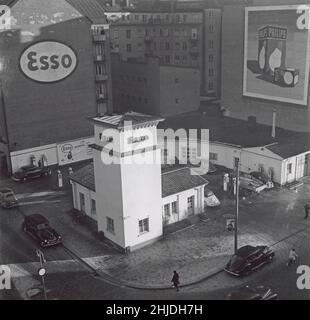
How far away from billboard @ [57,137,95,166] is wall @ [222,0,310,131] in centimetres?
2175

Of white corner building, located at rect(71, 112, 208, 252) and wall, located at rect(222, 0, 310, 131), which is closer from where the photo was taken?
white corner building, located at rect(71, 112, 208, 252)

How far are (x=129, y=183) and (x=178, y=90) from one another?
39462 millimetres

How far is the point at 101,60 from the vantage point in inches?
2255

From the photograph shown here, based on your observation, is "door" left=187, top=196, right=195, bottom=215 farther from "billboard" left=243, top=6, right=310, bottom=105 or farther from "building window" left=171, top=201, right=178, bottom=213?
"billboard" left=243, top=6, right=310, bottom=105

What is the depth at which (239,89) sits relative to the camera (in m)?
63.3

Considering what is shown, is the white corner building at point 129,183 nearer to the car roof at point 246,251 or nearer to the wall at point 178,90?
the car roof at point 246,251

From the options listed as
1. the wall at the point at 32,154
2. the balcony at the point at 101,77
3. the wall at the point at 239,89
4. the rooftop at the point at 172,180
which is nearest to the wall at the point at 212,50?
the wall at the point at 239,89

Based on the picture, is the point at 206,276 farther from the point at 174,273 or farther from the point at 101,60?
the point at 101,60

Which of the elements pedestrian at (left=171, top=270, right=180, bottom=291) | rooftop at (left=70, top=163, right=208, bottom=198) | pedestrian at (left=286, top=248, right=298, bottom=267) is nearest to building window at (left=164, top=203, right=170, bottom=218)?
rooftop at (left=70, top=163, right=208, bottom=198)

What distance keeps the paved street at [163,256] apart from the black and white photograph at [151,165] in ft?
0.44

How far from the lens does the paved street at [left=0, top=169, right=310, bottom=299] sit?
2862cm

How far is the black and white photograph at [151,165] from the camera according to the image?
2984cm

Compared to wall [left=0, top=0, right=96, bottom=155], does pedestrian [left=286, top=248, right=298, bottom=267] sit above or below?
below
